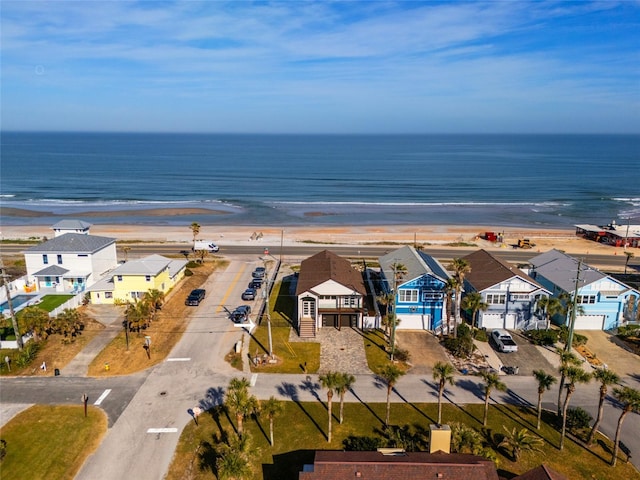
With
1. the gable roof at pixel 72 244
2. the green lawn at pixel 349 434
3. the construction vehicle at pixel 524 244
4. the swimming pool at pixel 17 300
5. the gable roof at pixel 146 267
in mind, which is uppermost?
the gable roof at pixel 72 244

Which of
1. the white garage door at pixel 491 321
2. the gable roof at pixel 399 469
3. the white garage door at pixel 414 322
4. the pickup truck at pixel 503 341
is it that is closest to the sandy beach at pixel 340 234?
the white garage door at pixel 491 321

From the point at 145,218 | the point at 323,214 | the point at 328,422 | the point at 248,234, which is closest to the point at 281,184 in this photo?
the point at 323,214

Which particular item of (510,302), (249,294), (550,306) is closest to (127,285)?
(249,294)

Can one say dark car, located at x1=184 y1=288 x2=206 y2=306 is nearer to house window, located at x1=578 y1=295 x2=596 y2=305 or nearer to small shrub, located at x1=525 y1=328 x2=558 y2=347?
small shrub, located at x1=525 y1=328 x2=558 y2=347

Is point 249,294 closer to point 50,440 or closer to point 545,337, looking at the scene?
point 50,440

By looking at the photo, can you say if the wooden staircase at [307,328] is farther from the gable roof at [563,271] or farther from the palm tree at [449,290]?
the gable roof at [563,271]

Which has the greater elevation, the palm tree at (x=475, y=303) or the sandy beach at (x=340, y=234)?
the palm tree at (x=475, y=303)
